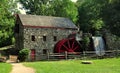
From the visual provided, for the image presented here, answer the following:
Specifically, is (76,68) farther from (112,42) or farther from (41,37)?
(112,42)

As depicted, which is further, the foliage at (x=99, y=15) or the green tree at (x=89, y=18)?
the green tree at (x=89, y=18)

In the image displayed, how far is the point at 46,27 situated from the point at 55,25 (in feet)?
5.45

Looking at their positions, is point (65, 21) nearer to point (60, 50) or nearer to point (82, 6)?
point (60, 50)

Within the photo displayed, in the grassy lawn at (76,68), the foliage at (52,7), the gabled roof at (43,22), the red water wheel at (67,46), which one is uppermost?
the foliage at (52,7)

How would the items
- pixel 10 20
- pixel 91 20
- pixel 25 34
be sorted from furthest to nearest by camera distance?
pixel 91 20 < pixel 10 20 < pixel 25 34

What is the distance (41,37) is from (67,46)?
3677 millimetres

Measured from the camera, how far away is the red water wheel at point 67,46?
41125 mm

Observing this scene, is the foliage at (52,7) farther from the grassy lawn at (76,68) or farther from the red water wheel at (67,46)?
the grassy lawn at (76,68)

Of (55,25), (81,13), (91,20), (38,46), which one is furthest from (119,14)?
(81,13)

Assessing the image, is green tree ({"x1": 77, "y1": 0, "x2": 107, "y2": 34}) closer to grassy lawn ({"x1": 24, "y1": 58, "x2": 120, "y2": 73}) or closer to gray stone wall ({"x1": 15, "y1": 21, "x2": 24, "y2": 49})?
gray stone wall ({"x1": 15, "y1": 21, "x2": 24, "y2": 49})

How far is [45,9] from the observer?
209 feet

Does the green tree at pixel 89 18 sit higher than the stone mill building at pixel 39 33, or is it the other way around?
the green tree at pixel 89 18

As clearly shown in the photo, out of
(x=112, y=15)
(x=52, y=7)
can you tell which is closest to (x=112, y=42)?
(x=112, y=15)

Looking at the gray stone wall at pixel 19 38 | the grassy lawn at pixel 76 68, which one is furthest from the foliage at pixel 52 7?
the grassy lawn at pixel 76 68
